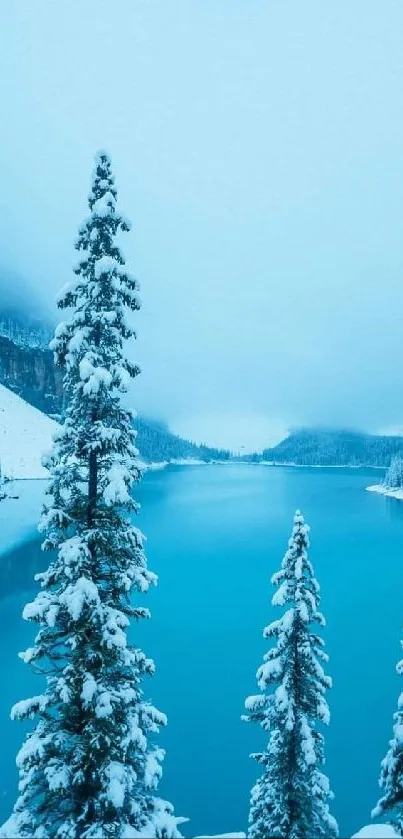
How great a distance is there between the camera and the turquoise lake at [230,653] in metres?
23.4

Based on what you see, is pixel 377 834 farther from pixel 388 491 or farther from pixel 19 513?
pixel 388 491

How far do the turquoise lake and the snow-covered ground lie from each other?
70.4 m

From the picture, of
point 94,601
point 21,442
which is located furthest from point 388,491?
point 94,601

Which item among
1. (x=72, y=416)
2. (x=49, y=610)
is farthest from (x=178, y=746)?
(x=72, y=416)

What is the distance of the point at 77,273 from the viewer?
36.8ft

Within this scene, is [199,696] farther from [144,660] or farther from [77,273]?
[77,273]

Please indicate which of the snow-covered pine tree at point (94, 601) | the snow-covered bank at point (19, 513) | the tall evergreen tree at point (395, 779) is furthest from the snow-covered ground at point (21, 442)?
the tall evergreen tree at point (395, 779)

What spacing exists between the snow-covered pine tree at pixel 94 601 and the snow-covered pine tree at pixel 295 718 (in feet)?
15.7

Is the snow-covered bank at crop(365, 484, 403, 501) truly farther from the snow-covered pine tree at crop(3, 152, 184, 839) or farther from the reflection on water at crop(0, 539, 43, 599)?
the snow-covered pine tree at crop(3, 152, 184, 839)

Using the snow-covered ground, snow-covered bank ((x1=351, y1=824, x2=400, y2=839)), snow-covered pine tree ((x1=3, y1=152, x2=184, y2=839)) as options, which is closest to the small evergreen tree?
the snow-covered ground

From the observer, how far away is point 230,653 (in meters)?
38.2

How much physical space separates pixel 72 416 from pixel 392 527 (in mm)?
102799

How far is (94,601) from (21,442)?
163 metres

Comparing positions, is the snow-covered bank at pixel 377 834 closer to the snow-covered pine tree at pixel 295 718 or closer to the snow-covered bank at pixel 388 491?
the snow-covered pine tree at pixel 295 718
